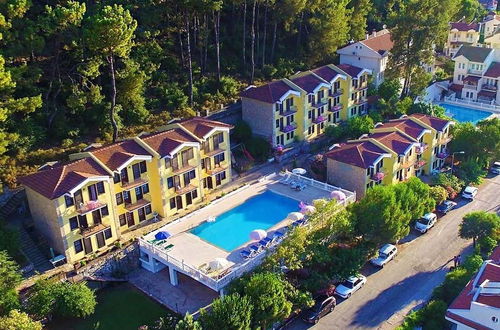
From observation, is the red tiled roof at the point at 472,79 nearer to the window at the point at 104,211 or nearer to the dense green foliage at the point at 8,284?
the window at the point at 104,211

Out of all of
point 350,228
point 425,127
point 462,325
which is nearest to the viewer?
point 462,325

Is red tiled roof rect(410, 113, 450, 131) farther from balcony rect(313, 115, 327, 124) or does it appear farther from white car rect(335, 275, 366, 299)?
white car rect(335, 275, 366, 299)

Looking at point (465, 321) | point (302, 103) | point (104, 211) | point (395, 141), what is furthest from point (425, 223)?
point (104, 211)

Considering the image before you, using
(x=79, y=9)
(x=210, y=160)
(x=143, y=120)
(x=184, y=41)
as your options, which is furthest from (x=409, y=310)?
(x=184, y=41)

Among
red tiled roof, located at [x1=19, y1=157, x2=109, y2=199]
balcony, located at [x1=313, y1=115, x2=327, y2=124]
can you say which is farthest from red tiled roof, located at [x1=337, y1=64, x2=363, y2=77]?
red tiled roof, located at [x1=19, y1=157, x2=109, y2=199]

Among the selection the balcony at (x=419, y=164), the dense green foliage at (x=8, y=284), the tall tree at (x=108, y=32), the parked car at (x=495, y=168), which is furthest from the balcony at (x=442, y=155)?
the dense green foliage at (x=8, y=284)

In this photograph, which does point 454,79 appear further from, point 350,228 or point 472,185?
point 350,228
